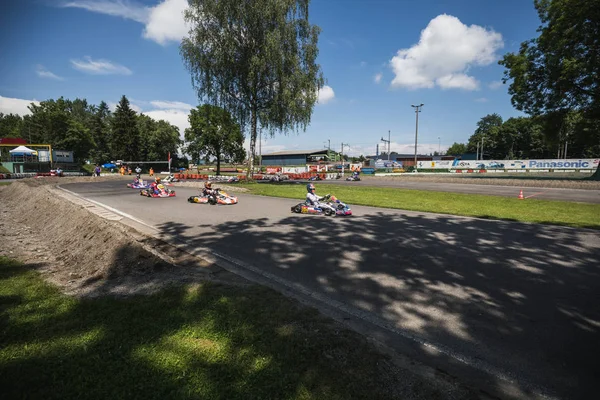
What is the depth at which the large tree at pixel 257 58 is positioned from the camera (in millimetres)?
22359

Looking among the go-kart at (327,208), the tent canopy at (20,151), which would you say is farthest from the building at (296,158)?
the go-kart at (327,208)

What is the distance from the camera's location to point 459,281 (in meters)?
5.21

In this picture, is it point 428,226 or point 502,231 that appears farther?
point 428,226

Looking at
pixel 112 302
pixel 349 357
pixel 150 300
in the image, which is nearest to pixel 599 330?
pixel 349 357

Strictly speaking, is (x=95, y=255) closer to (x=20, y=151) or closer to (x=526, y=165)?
(x=20, y=151)

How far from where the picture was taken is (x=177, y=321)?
3529 mm

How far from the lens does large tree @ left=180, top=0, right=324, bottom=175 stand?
73.4 ft

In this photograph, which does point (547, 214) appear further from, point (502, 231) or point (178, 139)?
point (178, 139)

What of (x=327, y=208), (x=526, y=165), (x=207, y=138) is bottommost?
(x=327, y=208)

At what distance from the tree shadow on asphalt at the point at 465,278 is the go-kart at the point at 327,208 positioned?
1.72 meters

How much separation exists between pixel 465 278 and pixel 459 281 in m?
0.23

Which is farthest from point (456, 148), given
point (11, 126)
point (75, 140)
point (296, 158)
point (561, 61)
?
point (11, 126)

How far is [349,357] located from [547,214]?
13.1 m

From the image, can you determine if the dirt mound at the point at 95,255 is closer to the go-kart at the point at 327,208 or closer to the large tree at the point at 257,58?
the go-kart at the point at 327,208
